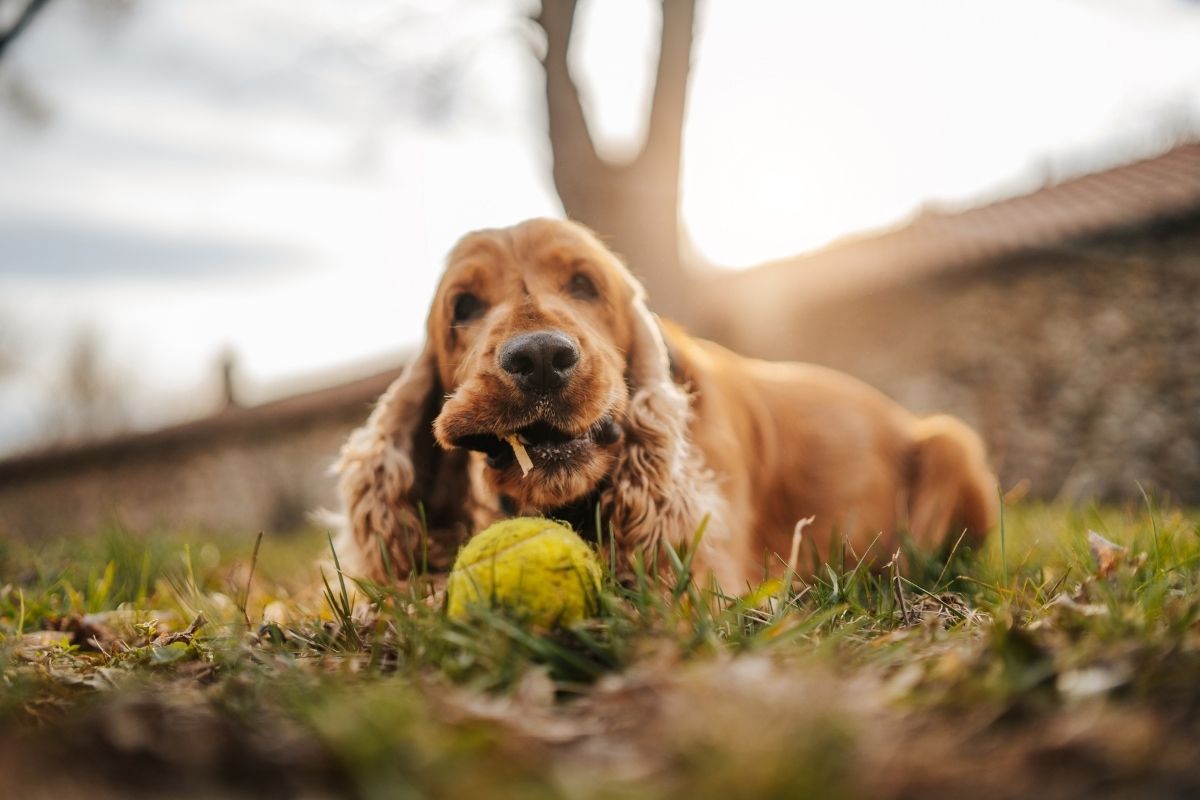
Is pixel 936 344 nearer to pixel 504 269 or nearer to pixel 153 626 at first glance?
pixel 504 269

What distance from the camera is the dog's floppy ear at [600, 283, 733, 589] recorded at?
220 cm

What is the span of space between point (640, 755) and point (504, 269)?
1.74m

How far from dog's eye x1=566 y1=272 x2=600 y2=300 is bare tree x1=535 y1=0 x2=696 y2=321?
164 inches

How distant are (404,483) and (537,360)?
77cm

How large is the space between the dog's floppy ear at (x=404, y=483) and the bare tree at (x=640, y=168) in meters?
4.17

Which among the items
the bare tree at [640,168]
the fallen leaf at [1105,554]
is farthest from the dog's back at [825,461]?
the bare tree at [640,168]

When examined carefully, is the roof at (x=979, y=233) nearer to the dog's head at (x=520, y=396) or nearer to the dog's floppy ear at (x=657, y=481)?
the dog's head at (x=520, y=396)

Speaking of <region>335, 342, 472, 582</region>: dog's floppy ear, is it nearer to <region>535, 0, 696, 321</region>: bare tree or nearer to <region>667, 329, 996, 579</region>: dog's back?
<region>667, 329, 996, 579</region>: dog's back

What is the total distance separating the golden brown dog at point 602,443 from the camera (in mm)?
2021

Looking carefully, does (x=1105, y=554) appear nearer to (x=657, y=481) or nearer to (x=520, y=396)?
(x=657, y=481)

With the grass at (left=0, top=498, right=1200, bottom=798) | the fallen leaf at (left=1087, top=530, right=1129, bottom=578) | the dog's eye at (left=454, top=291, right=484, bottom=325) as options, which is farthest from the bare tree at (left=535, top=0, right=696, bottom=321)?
the grass at (left=0, top=498, right=1200, bottom=798)

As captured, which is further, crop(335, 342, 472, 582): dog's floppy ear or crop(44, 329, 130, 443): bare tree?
crop(44, 329, 130, 443): bare tree

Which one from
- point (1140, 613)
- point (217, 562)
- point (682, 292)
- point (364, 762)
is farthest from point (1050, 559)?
point (682, 292)

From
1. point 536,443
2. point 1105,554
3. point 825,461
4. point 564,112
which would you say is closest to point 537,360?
point 536,443
